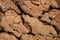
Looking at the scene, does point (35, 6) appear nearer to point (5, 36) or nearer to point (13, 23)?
point (13, 23)

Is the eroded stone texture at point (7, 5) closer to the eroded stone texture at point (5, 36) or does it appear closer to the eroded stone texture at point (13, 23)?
the eroded stone texture at point (13, 23)

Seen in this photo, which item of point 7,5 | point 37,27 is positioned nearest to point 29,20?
point 37,27

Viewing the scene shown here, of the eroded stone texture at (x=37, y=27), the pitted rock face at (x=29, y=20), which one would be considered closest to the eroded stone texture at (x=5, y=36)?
the pitted rock face at (x=29, y=20)

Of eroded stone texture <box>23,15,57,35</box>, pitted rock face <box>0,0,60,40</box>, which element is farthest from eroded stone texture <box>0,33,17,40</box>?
eroded stone texture <box>23,15,57,35</box>

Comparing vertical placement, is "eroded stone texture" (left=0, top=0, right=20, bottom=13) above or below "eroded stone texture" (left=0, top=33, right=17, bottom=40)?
above

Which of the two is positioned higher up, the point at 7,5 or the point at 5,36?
the point at 7,5

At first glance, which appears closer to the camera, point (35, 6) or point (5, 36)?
point (5, 36)

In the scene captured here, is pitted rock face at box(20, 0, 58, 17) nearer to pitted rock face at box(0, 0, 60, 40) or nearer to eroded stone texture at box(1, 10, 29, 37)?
pitted rock face at box(0, 0, 60, 40)

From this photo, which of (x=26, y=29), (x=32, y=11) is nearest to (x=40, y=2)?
(x=32, y=11)

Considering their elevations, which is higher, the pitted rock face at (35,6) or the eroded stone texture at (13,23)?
the pitted rock face at (35,6)
